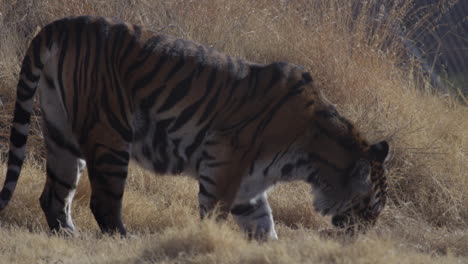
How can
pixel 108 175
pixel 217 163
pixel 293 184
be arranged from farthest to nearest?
pixel 293 184
pixel 108 175
pixel 217 163

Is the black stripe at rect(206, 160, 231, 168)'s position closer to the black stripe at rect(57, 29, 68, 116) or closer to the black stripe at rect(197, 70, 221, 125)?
the black stripe at rect(197, 70, 221, 125)

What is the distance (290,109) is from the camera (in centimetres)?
628

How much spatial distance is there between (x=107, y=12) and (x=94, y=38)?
3.45m

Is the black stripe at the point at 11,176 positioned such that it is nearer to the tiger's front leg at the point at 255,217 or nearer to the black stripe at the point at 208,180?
the black stripe at the point at 208,180

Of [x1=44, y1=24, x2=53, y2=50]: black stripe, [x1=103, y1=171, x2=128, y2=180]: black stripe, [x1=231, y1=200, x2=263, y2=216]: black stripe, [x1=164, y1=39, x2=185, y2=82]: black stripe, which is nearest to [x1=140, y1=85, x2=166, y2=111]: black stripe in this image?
[x1=164, y1=39, x2=185, y2=82]: black stripe

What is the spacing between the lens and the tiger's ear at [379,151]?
20.7ft

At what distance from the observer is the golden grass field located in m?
5.21

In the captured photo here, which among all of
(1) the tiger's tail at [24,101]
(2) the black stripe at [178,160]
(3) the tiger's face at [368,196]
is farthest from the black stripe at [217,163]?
(1) the tiger's tail at [24,101]

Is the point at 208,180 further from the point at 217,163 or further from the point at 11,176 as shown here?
the point at 11,176

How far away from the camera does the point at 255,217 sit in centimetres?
664

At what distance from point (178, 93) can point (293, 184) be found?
7.35 feet

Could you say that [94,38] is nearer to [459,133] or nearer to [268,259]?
[268,259]

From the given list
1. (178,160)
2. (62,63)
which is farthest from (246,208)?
(62,63)

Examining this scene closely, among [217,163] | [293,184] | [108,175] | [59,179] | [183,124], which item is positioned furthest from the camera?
[293,184]
